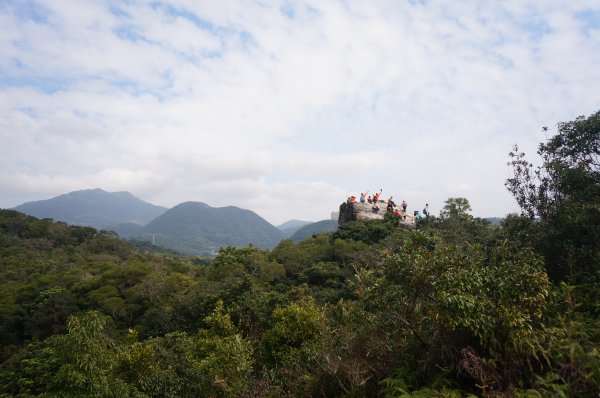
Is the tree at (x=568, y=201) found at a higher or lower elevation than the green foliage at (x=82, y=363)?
higher

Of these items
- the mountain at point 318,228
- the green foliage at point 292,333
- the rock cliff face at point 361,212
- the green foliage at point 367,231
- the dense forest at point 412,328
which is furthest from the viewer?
the mountain at point 318,228

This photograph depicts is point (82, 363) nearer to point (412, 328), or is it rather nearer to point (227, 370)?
point (227, 370)

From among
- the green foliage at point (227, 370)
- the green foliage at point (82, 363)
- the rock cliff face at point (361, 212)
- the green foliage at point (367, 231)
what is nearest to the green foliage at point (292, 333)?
the green foliage at point (227, 370)

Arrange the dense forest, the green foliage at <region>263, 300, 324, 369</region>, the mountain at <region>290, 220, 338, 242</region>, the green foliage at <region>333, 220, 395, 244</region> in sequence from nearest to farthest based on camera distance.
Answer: the dense forest → the green foliage at <region>263, 300, 324, 369</region> → the green foliage at <region>333, 220, 395, 244</region> → the mountain at <region>290, 220, 338, 242</region>

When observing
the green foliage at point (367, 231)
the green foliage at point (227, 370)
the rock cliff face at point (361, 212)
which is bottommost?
the green foliage at point (227, 370)

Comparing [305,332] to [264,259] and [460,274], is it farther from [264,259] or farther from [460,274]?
[264,259]

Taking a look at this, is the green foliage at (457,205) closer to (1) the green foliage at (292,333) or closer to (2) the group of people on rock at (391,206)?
(2) the group of people on rock at (391,206)

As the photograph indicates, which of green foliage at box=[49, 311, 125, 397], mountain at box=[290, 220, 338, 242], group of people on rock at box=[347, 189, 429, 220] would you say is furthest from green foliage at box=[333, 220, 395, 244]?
mountain at box=[290, 220, 338, 242]

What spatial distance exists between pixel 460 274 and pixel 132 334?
47.2 feet

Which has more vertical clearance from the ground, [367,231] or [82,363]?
[367,231]

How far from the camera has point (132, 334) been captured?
15.8 meters

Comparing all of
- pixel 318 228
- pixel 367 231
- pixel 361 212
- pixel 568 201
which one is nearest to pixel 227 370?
pixel 568 201

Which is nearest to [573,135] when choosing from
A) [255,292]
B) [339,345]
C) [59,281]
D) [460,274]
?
[460,274]

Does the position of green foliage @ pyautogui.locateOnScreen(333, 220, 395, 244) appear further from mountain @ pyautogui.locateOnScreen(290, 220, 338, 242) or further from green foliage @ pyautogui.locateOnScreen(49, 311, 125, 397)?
mountain @ pyautogui.locateOnScreen(290, 220, 338, 242)
